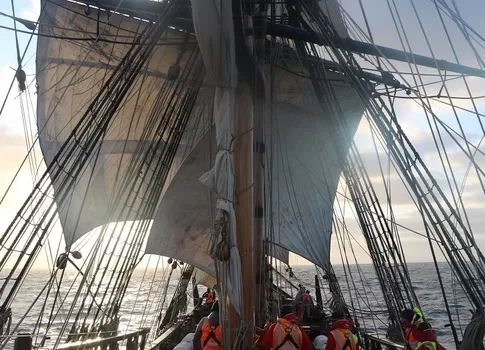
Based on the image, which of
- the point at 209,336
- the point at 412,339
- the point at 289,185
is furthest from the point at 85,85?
the point at 412,339

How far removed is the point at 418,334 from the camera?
18.0ft

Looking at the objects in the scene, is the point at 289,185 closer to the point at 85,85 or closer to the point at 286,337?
the point at 85,85

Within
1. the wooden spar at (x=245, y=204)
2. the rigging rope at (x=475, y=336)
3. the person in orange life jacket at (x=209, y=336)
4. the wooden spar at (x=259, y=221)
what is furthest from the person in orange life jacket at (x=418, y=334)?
the person in orange life jacket at (x=209, y=336)

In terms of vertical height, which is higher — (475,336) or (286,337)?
(286,337)

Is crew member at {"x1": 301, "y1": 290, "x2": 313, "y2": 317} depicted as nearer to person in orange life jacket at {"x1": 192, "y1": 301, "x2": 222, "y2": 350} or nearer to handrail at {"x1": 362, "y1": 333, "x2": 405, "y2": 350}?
handrail at {"x1": 362, "y1": 333, "x2": 405, "y2": 350}

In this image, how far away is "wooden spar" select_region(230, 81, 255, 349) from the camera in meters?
5.88

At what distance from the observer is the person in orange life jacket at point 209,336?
5711 mm

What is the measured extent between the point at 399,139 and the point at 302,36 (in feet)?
9.74

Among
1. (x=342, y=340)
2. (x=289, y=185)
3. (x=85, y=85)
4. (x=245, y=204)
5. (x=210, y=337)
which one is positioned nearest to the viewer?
(x=342, y=340)

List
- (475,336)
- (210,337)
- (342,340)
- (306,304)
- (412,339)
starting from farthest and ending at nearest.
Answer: (306,304) → (210,337) → (412,339) → (342,340) → (475,336)

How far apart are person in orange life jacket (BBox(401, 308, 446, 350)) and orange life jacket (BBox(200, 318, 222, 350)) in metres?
2.27

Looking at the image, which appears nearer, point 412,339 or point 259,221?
point 412,339

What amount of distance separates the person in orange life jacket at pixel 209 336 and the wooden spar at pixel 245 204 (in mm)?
280

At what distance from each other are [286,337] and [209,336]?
3.57 feet
